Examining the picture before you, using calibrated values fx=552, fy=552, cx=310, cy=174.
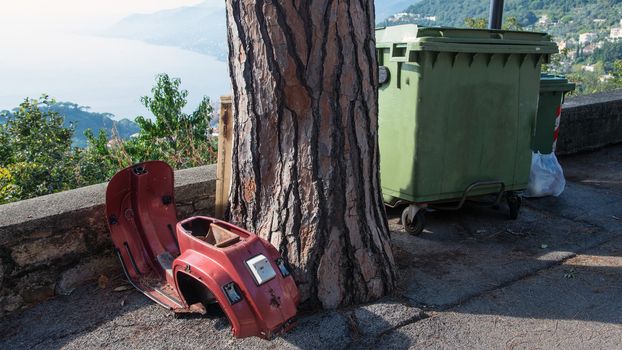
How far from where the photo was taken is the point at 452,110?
391 centimetres

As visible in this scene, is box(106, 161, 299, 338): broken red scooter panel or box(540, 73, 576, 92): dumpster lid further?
box(540, 73, 576, 92): dumpster lid

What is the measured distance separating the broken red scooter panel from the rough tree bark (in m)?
0.26

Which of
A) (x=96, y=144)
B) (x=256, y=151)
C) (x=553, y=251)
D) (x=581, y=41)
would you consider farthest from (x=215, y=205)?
(x=581, y=41)

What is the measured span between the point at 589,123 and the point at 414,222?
392 centimetres

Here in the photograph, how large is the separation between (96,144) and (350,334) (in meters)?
5.95

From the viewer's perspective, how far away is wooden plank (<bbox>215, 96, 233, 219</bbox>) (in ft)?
11.6

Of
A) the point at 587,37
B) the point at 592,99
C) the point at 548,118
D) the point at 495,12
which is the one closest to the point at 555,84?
the point at 548,118

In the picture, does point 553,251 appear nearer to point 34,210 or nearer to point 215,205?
point 215,205

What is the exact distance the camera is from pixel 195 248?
2742 mm

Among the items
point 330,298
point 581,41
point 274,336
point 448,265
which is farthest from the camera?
point 581,41

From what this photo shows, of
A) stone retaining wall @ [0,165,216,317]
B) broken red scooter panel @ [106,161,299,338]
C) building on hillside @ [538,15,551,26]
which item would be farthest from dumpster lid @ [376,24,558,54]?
building on hillside @ [538,15,551,26]

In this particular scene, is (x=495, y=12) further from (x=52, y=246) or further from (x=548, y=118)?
(x=52, y=246)

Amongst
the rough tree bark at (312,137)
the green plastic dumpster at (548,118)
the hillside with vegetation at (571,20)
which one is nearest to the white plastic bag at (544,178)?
the green plastic dumpster at (548,118)

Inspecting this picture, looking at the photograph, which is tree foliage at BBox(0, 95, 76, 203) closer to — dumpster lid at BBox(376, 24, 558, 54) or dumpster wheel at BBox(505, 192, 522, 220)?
dumpster lid at BBox(376, 24, 558, 54)
